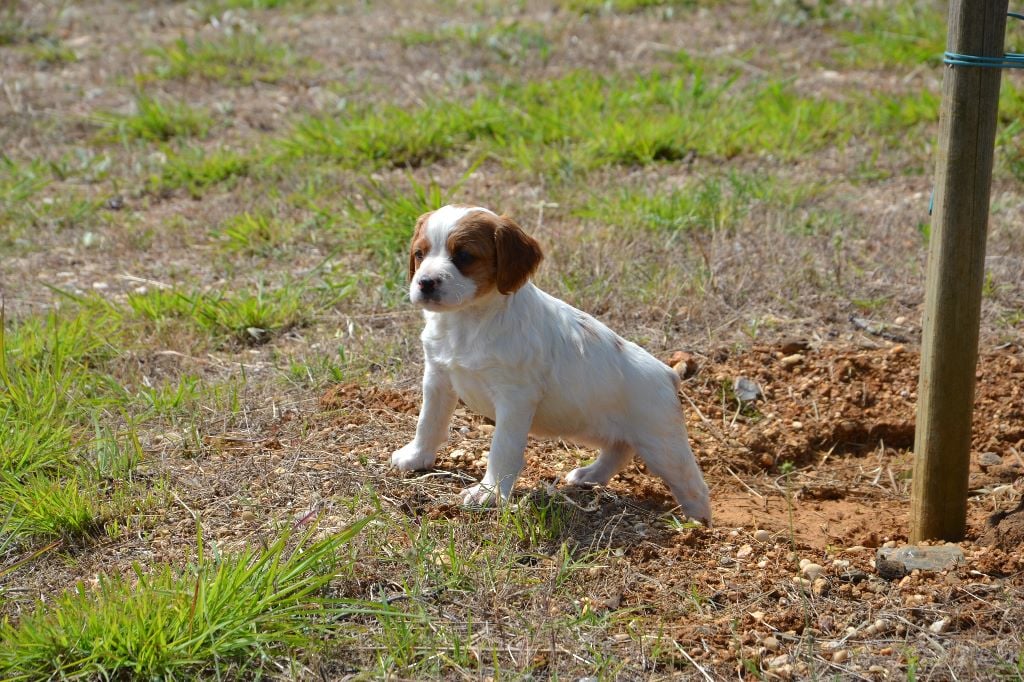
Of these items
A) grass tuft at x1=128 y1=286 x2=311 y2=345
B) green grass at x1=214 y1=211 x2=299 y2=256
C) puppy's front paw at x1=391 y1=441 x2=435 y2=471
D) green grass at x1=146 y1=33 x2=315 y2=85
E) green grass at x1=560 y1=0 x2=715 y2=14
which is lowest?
puppy's front paw at x1=391 y1=441 x2=435 y2=471

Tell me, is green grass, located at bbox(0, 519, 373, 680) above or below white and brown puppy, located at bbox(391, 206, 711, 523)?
below

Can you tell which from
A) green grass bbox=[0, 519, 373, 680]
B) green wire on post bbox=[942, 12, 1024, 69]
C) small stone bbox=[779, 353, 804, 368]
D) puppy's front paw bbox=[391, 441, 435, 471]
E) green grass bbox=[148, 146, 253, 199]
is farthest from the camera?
green grass bbox=[148, 146, 253, 199]

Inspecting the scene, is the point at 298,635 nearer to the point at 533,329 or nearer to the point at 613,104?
the point at 533,329

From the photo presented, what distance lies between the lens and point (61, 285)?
5.77 metres

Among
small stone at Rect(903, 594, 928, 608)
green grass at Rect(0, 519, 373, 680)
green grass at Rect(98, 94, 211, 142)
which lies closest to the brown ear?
green grass at Rect(0, 519, 373, 680)

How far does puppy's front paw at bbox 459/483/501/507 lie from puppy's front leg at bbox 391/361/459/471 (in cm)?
29

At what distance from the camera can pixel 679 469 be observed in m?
3.88

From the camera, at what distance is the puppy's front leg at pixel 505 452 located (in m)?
3.59

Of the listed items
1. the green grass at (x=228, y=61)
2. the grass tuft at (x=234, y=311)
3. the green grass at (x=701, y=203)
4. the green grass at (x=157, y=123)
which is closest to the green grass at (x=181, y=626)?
the grass tuft at (x=234, y=311)

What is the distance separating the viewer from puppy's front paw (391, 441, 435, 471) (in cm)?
391

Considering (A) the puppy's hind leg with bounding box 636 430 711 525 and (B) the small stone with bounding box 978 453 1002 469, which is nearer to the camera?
(A) the puppy's hind leg with bounding box 636 430 711 525

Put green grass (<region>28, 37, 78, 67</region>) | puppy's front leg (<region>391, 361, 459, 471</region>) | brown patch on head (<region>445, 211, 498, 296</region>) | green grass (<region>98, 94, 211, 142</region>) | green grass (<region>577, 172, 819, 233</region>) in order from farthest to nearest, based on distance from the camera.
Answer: green grass (<region>28, 37, 78, 67</region>)
green grass (<region>98, 94, 211, 142</region>)
green grass (<region>577, 172, 819, 233</region>)
puppy's front leg (<region>391, 361, 459, 471</region>)
brown patch on head (<region>445, 211, 498, 296</region>)

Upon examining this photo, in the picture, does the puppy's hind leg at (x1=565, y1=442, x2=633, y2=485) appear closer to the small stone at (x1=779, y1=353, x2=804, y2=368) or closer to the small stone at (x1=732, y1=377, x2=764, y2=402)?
the small stone at (x1=732, y1=377, x2=764, y2=402)

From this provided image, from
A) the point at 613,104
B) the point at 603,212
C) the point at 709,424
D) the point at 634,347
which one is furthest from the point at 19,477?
the point at 613,104
